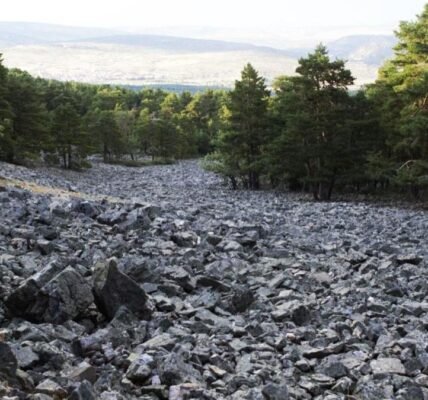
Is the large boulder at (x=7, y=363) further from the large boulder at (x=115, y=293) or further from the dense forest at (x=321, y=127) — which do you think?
the dense forest at (x=321, y=127)

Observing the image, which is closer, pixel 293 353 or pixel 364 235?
pixel 293 353

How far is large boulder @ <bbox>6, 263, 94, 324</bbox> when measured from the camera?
905 cm

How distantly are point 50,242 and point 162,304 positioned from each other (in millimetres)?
4076

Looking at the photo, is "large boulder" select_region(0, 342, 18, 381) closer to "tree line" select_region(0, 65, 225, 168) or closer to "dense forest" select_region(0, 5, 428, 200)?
"dense forest" select_region(0, 5, 428, 200)

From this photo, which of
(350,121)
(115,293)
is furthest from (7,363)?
(350,121)

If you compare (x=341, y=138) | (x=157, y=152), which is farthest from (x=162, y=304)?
(x=157, y=152)

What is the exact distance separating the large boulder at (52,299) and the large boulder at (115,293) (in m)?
0.33

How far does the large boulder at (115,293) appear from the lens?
9.73 metres

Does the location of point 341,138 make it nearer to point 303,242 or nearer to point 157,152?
point 303,242

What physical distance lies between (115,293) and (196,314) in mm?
1574

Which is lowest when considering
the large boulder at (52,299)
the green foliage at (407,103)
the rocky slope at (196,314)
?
the rocky slope at (196,314)

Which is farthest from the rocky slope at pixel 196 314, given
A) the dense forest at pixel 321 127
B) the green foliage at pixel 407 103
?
the dense forest at pixel 321 127

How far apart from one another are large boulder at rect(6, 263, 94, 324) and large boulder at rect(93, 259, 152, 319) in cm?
33

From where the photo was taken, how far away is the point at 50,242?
1343cm
